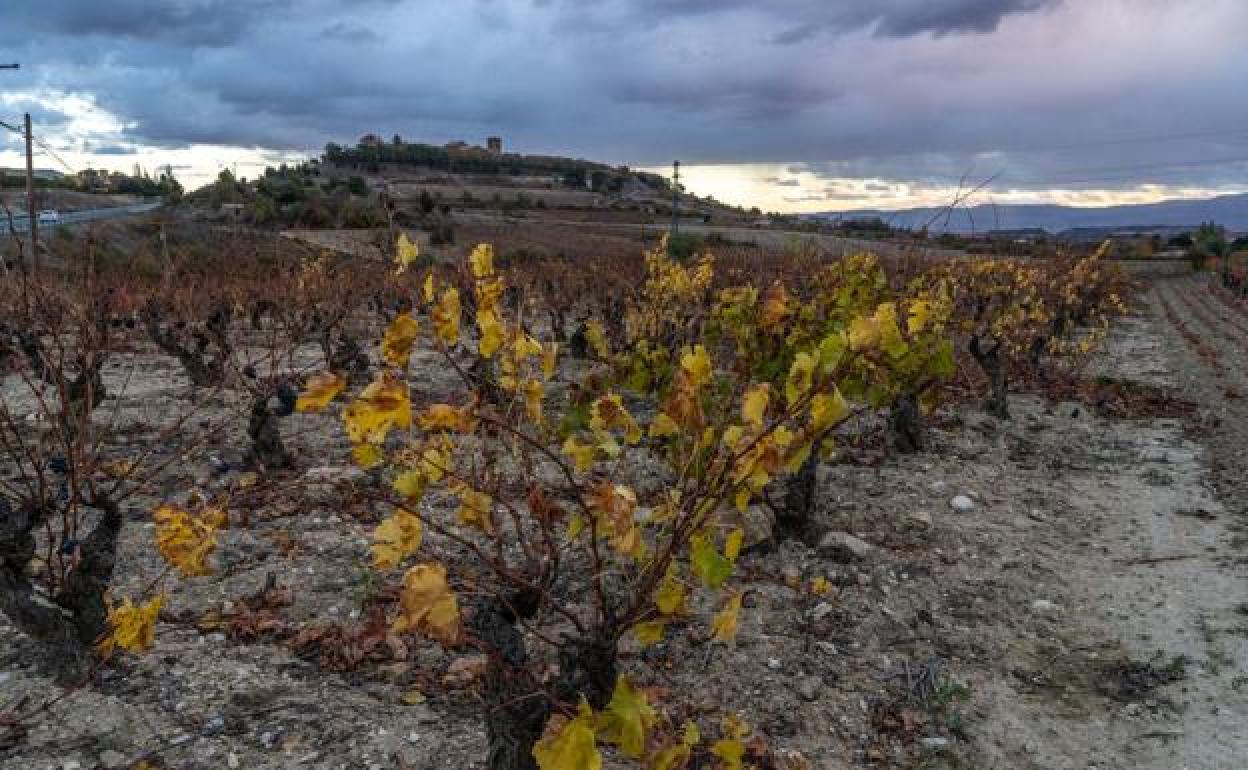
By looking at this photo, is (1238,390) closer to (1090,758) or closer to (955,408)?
(955,408)

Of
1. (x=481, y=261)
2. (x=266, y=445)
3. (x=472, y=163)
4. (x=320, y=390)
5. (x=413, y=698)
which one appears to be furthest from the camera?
(x=472, y=163)

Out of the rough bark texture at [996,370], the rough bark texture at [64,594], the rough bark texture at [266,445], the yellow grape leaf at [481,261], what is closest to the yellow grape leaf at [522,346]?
the yellow grape leaf at [481,261]

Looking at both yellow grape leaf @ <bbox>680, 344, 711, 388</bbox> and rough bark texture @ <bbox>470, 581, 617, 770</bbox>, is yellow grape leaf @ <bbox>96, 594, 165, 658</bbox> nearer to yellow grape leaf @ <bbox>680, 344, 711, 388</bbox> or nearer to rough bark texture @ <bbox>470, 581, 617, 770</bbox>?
rough bark texture @ <bbox>470, 581, 617, 770</bbox>

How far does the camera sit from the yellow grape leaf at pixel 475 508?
2.46 meters

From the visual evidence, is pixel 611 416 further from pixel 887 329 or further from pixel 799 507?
pixel 799 507

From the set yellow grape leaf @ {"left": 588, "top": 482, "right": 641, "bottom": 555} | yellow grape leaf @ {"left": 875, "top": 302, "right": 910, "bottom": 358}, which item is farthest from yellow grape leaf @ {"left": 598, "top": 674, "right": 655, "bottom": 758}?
yellow grape leaf @ {"left": 875, "top": 302, "right": 910, "bottom": 358}

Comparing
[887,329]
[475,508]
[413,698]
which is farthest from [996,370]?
[475,508]

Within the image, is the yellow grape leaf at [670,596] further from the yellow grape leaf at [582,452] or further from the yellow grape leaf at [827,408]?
the yellow grape leaf at [827,408]

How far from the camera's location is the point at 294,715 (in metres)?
3.55

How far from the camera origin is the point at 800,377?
2.20 meters

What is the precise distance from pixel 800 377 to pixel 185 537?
165cm

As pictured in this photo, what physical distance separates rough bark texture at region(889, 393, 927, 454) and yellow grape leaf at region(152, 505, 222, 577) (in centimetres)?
668

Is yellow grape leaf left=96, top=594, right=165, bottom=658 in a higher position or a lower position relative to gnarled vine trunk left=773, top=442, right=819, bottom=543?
higher

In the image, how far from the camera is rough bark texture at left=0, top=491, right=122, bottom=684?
343 centimetres
